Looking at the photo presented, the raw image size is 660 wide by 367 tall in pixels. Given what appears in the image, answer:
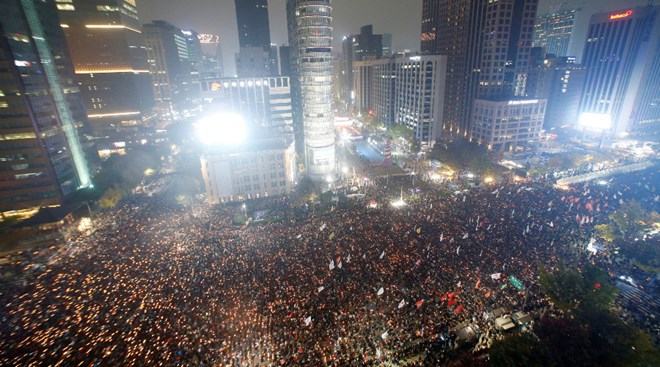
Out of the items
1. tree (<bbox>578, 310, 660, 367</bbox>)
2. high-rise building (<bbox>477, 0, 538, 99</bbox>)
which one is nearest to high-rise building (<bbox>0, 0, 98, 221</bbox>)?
tree (<bbox>578, 310, 660, 367</bbox>)

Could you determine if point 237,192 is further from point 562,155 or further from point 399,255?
point 562,155

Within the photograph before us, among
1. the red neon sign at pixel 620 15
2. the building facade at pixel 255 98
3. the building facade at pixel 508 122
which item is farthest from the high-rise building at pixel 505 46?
the building facade at pixel 255 98

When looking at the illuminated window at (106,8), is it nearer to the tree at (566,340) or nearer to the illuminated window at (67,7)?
the illuminated window at (67,7)

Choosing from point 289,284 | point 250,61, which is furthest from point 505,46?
point 289,284

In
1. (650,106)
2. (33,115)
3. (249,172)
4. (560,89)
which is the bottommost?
(249,172)

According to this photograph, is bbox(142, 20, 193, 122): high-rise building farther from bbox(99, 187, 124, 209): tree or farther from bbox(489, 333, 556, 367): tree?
bbox(489, 333, 556, 367): tree

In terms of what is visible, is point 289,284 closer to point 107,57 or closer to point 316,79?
point 316,79

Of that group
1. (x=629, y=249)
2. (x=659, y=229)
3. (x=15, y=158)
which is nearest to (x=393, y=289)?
(x=629, y=249)
